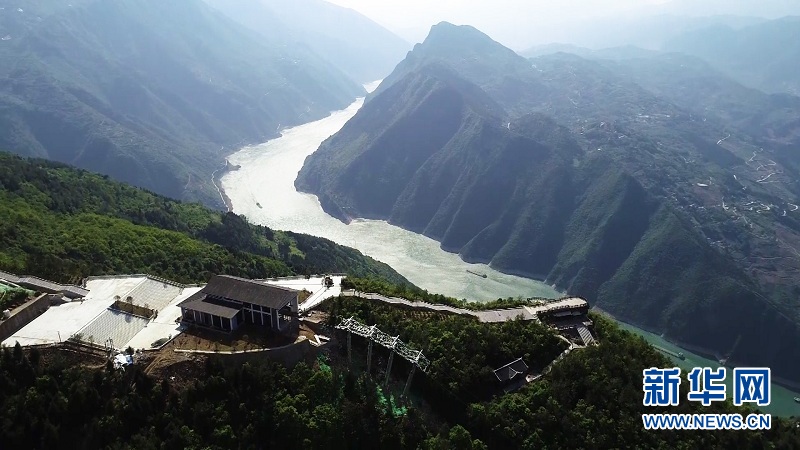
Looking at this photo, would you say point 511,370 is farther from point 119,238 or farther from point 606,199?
point 606,199

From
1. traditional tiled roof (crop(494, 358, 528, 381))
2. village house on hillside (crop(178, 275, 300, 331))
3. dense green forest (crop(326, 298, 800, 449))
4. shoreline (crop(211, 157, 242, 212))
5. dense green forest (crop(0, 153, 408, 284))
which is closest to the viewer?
dense green forest (crop(326, 298, 800, 449))

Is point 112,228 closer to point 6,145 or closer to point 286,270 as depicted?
point 286,270

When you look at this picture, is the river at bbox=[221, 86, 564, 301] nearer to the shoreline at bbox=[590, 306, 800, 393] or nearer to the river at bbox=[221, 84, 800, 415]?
the river at bbox=[221, 84, 800, 415]

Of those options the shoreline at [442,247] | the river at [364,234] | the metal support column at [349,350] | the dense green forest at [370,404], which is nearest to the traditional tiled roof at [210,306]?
the dense green forest at [370,404]

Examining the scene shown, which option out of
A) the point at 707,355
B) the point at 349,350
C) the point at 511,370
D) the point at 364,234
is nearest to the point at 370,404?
the point at 349,350

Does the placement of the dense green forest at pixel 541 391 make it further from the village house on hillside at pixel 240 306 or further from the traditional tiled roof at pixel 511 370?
the village house on hillside at pixel 240 306

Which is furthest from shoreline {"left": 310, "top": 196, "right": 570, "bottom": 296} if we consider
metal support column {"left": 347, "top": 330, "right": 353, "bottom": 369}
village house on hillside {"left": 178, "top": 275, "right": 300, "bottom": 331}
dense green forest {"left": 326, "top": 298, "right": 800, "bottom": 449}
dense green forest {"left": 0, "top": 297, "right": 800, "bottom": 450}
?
village house on hillside {"left": 178, "top": 275, "right": 300, "bottom": 331}
